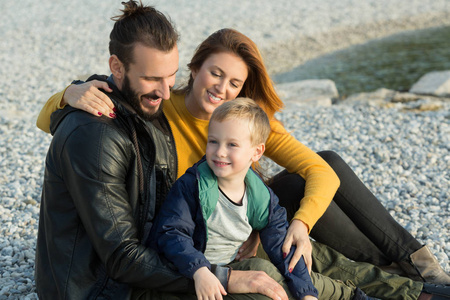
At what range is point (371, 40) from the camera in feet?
49.5

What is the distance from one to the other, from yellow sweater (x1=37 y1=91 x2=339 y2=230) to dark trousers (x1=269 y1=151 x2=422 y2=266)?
0.40 ft

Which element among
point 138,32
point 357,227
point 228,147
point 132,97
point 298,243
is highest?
point 138,32

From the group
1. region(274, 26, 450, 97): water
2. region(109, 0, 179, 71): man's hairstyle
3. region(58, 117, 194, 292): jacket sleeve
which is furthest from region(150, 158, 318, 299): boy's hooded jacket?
region(274, 26, 450, 97): water

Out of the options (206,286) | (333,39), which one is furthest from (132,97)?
(333,39)

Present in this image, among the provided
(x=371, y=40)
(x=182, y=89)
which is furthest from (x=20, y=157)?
Answer: (x=371, y=40)

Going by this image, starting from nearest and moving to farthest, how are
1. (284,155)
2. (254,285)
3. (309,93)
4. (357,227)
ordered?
(254,285) < (284,155) < (357,227) < (309,93)

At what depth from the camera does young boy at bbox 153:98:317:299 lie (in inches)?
111

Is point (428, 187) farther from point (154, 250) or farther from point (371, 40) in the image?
point (371, 40)

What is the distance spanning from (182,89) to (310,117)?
4536 millimetres

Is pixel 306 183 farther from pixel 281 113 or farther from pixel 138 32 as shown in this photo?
pixel 281 113

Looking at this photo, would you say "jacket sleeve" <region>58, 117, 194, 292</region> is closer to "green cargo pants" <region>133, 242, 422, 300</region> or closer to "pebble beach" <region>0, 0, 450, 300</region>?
"green cargo pants" <region>133, 242, 422, 300</region>

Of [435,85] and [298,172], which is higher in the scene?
[435,85]

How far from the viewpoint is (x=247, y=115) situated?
2.98 meters

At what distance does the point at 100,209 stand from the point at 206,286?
2.04ft
